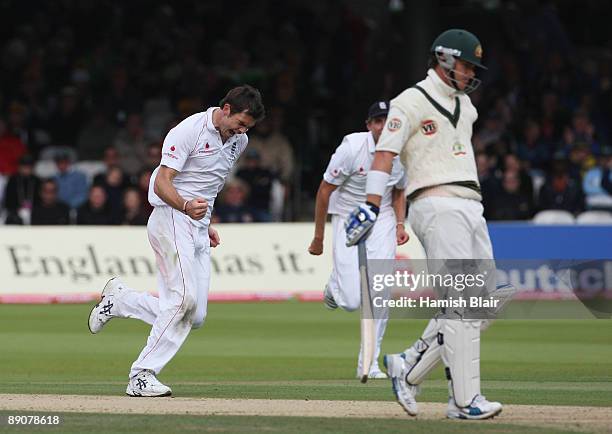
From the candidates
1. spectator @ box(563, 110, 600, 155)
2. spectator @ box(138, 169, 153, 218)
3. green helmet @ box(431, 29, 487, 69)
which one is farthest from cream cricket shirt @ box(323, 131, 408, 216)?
spectator @ box(563, 110, 600, 155)

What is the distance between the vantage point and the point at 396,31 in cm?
2597

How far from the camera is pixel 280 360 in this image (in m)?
13.7

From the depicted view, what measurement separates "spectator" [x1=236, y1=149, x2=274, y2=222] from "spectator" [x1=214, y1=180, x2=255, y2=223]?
44 centimetres

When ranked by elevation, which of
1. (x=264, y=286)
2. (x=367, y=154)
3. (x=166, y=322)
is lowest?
(x=264, y=286)

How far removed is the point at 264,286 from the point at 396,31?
25.7ft

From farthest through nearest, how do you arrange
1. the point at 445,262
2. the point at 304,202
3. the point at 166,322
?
the point at 304,202 → the point at 166,322 → the point at 445,262

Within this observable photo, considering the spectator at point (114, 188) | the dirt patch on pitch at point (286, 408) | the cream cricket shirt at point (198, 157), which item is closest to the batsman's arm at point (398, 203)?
the cream cricket shirt at point (198, 157)

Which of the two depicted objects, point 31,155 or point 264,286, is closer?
point 264,286

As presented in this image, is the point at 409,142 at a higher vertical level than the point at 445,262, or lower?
higher

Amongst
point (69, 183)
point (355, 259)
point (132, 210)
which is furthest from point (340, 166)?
point (69, 183)

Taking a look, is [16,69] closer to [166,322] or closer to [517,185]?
[517,185]

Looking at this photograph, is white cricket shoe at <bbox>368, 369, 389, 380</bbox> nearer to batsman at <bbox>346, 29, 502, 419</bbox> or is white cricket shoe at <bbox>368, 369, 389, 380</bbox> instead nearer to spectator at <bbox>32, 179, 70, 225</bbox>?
batsman at <bbox>346, 29, 502, 419</bbox>

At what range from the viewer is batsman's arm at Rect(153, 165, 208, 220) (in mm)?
9773

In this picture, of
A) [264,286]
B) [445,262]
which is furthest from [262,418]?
[264,286]
